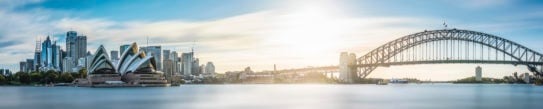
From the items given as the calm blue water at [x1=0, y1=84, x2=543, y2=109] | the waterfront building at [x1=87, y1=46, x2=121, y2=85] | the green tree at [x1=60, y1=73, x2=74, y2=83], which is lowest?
the calm blue water at [x1=0, y1=84, x2=543, y2=109]

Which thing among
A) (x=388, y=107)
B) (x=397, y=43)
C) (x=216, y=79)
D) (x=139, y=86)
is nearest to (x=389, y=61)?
(x=397, y=43)

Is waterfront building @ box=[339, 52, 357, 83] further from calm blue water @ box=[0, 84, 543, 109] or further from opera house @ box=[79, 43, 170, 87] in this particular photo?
calm blue water @ box=[0, 84, 543, 109]

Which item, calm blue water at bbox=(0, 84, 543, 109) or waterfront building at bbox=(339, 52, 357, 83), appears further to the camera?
waterfront building at bbox=(339, 52, 357, 83)

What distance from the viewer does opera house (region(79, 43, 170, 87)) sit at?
122 metres

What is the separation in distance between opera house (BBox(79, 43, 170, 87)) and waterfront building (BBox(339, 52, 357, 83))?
3454 centimetres

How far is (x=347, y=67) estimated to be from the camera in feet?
408

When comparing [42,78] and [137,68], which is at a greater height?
[137,68]

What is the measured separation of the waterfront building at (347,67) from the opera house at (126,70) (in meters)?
34.5

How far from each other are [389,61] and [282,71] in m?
71.6

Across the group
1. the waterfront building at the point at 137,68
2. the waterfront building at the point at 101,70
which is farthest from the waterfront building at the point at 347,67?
the waterfront building at the point at 101,70

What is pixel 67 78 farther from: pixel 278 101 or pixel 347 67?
pixel 278 101

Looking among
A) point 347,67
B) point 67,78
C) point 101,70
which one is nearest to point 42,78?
point 67,78

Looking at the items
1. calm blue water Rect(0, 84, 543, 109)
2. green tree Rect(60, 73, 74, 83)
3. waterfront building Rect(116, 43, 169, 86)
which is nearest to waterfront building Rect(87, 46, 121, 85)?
waterfront building Rect(116, 43, 169, 86)

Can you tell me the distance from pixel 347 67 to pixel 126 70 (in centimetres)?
4086
